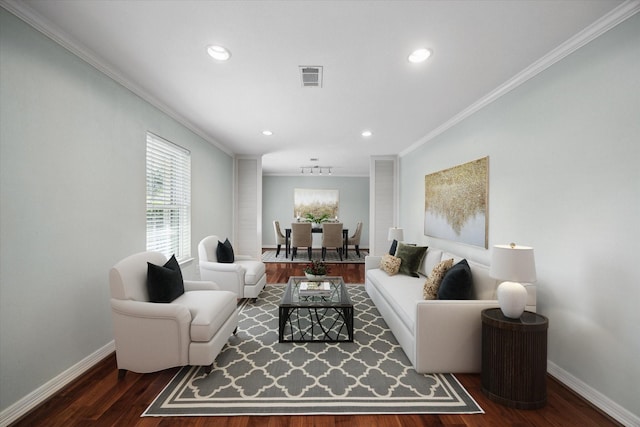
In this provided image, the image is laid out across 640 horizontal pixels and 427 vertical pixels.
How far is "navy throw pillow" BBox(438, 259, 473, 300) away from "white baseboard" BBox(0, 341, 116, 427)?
2945 millimetres

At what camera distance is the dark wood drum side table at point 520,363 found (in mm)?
1827

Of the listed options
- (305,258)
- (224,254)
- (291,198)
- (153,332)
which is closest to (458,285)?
(153,332)

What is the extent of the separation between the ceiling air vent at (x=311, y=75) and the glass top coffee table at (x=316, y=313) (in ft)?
7.03

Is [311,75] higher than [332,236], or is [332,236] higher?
[311,75]

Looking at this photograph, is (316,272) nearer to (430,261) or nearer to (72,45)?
(430,261)

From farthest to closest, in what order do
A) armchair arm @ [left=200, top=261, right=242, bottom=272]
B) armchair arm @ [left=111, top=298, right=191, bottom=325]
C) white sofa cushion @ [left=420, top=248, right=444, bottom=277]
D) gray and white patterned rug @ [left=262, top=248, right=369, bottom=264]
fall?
gray and white patterned rug @ [left=262, top=248, right=369, bottom=264]
armchair arm @ [left=200, top=261, right=242, bottom=272]
white sofa cushion @ [left=420, top=248, right=444, bottom=277]
armchair arm @ [left=111, top=298, right=191, bottom=325]

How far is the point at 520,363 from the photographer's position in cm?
183

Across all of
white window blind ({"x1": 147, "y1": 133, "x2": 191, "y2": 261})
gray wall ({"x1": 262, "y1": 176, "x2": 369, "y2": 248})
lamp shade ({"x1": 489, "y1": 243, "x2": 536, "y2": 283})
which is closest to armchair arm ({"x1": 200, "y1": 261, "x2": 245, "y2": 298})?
white window blind ({"x1": 147, "y1": 133, "x2": 191, "y2": 261})

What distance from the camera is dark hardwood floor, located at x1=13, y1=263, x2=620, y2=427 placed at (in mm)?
1698

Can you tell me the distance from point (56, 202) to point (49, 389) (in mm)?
1285

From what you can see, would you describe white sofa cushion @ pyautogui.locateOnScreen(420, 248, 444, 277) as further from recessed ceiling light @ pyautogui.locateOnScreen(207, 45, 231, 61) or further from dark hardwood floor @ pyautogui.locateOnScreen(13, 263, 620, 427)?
recessed ceiling light @ pyautogui.locateOnScreen(207, 45, 231, 61)

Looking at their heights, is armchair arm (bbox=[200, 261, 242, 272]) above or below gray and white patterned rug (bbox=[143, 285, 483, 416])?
above

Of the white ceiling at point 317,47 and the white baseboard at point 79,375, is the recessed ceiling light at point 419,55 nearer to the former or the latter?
the white ceiling at point 317,47

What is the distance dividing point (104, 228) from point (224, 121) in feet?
6.88
